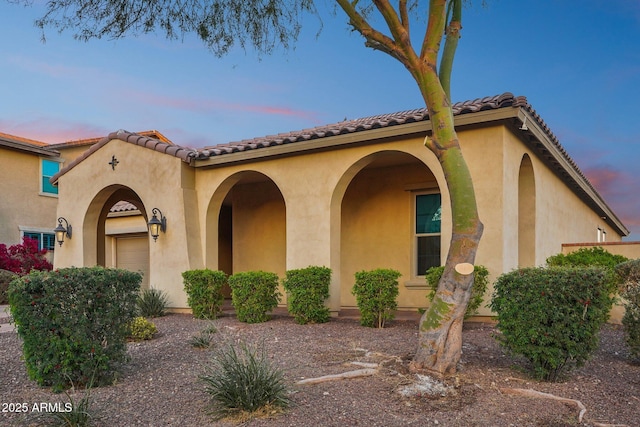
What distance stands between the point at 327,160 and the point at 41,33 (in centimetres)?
569

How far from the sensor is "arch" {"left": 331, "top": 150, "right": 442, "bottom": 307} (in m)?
12.0

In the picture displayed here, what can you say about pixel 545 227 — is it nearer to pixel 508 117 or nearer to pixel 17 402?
pixel 508 117

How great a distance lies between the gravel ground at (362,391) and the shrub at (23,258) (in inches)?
484

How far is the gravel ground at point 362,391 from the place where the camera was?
15.1ft

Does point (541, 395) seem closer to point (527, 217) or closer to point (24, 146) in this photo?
point (527, 217)

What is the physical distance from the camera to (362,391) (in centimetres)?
527

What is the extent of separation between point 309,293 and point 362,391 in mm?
4550

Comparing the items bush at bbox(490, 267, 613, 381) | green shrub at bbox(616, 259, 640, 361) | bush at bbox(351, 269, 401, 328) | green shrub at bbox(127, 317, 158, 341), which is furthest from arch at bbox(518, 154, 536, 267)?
green shrub at bbox(127, 317, 158, 341)

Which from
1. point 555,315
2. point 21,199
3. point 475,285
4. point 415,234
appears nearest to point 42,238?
point 21,199

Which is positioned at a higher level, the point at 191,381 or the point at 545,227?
the point at 545,227

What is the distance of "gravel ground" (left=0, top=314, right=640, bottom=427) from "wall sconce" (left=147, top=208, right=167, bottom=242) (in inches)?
176

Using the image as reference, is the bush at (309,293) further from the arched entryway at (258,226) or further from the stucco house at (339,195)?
the arched entryway at (258,226)

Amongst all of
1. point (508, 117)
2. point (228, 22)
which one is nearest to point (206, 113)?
point (228, 22)

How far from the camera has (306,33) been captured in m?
8.70
